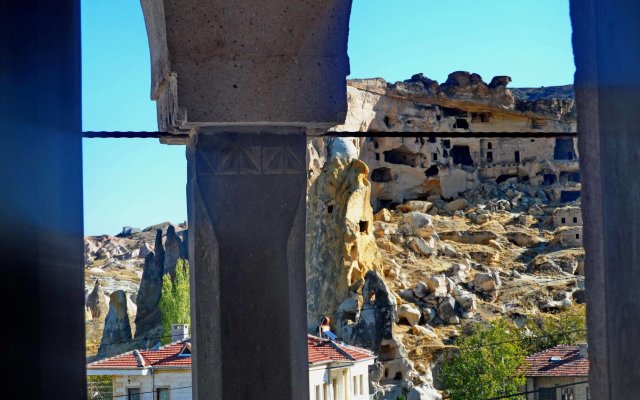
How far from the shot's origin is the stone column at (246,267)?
168 inches

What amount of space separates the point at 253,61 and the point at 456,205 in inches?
1877

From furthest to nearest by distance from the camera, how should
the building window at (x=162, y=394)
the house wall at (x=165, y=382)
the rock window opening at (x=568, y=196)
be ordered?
the rock window opening at (x=568, y=196) < the building window at (x=162, y=394) < the house wall at (x=165, y=382)

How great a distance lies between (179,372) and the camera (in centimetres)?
2300

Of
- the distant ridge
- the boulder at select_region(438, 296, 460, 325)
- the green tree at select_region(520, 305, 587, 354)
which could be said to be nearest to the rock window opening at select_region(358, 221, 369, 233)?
the boulder at select_region(438, 296, 460, 325)

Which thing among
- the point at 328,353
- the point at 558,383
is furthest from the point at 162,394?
the point at 558,383

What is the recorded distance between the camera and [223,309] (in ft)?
14.0

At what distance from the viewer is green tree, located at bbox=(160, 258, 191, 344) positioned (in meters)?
39.9

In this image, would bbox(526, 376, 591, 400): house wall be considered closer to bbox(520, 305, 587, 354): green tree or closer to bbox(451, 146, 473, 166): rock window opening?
bbox(520, 305, 587, 354): green tree

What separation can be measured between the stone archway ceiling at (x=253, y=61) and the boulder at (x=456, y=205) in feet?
154

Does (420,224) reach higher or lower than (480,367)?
higher

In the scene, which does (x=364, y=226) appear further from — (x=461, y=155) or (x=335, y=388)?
(x=461, y=155)

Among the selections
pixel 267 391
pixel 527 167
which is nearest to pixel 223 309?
pixel 267 391

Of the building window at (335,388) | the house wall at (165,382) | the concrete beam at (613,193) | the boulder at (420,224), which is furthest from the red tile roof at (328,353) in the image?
the concrete beam at (613,193)

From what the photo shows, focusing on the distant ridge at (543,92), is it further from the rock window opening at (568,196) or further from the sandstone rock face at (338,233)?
the sandstone rock face at (338,233)
